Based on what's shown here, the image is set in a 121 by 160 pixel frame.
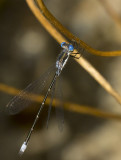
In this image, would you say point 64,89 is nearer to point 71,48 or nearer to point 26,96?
point 26,96

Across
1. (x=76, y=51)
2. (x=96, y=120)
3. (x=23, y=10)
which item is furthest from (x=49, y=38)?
(x=76, y=51)

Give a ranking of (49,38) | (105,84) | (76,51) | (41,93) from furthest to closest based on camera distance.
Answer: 1. (49,38)
2. (41,93)
3. (76,51)
4. (105,84)

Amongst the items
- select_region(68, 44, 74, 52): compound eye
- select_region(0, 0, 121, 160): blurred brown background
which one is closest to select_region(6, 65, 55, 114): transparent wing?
select_region(68, 44, 74, 52): compound eye

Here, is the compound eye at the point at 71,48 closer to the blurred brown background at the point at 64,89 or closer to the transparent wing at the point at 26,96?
the transparent wing at the point at 26,96

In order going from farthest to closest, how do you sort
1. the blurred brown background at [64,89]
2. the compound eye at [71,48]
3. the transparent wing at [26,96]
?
1. the blurred brown background at [64,89]
2. the transparent wing at [26,96]
3. the compound eye at [71,48]

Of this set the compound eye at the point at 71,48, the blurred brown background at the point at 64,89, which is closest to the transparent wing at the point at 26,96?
the compound eye at the point at 71,48

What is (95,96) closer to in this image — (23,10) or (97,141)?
(97,141)
